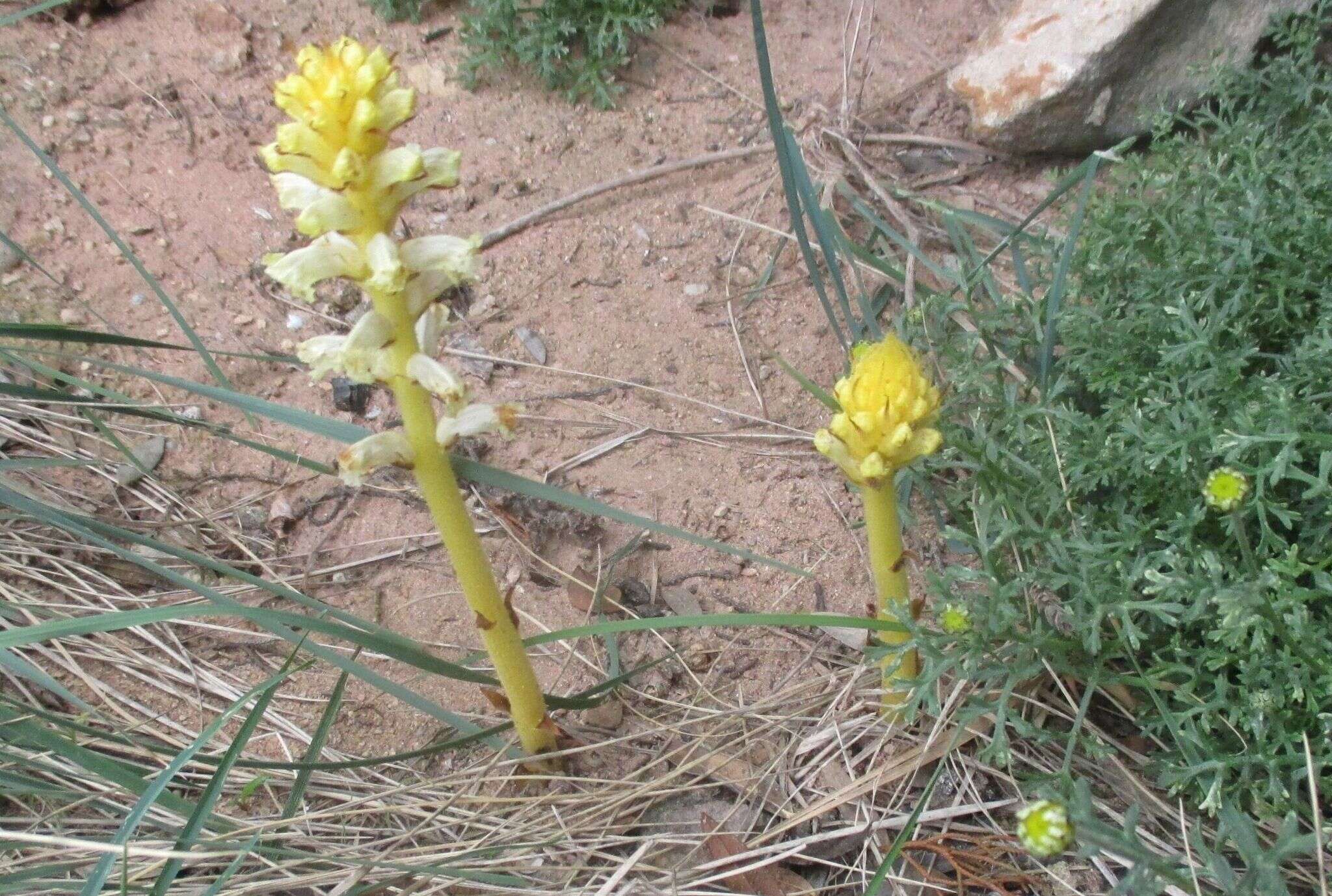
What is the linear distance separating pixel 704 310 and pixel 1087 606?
134 centimetres

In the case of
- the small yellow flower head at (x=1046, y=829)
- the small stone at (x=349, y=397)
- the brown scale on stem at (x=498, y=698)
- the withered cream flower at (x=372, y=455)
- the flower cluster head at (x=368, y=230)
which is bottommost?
the brown scale on stem at (x=498, y=698)

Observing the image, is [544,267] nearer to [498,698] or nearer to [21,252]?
[21,252]

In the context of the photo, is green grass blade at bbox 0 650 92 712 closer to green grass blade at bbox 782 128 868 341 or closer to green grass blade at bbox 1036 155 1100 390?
green grass blade at bbox 782 128 868 341

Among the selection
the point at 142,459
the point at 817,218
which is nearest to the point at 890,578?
the point at 817,218

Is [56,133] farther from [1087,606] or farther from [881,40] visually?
[1087,606]

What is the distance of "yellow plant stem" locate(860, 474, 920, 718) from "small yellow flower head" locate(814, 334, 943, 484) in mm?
78

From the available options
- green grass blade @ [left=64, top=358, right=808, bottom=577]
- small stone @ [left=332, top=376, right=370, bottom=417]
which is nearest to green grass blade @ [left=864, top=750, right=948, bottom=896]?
green grass blade @ [left=64, top=358, right=808, bottom=577]

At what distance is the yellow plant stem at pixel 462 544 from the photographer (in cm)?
146

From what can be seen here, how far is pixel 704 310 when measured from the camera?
2910 mm

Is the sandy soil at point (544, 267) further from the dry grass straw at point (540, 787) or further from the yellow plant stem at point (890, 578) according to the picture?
the yellow plant stem at point (890, 578)

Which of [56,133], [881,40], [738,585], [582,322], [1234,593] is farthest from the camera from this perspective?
[881,40]

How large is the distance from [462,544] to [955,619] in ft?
2.53

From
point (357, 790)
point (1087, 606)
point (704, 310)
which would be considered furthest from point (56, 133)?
point (1087, 606)

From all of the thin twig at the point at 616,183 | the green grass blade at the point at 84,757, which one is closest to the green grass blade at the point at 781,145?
the thin twig at the point at 616,183
